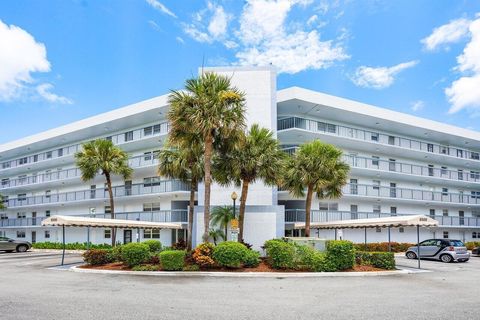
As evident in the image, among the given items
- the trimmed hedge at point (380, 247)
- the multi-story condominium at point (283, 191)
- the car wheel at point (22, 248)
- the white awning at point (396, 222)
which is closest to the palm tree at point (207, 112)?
the multi-story condominium at point (283, 191)

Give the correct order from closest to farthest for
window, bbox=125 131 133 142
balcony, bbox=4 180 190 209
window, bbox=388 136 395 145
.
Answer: balcony, bbox=4 180 190 209
window, bbox=388 136 395 145
window, bbox=125 131 133 142

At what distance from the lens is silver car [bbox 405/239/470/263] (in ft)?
85.7

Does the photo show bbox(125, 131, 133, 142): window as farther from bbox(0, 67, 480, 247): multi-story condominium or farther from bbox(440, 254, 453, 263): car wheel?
bbox(440, 254, 453, 263): car wheel

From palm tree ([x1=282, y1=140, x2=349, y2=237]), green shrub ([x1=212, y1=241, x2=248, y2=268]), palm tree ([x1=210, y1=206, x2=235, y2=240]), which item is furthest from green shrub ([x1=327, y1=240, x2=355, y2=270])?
palm tree ([x1=210, y1=206, x2=235, y2=240])

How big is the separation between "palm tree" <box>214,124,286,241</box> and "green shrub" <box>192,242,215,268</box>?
13.8 ft

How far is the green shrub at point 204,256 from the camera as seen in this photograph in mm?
18875

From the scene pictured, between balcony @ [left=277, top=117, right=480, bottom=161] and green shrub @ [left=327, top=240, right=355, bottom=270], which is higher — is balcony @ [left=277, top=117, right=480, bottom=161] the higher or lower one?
the higher one

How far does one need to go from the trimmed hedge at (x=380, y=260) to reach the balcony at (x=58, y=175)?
66.9 ft

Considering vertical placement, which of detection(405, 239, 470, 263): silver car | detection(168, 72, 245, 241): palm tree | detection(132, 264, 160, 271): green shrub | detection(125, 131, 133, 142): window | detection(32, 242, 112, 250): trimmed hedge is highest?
detection(125, 131, 133, 142): window

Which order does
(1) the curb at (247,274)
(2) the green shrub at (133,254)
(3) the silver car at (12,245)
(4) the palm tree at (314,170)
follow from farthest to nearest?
(3) the silver car at (12,245)
(4) the palm tree at (314,170)
(2) the green shrub at (133,254)
(1) the curb at (247,274)

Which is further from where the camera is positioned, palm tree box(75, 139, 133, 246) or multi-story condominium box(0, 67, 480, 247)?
palm tree box(75, 139, 133, 246)

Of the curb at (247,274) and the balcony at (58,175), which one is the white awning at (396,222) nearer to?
the curb at (247,274)

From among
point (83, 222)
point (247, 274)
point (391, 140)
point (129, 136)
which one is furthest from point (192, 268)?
point (391, 140)

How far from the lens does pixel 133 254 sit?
1967 centimetres
